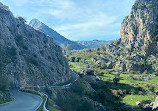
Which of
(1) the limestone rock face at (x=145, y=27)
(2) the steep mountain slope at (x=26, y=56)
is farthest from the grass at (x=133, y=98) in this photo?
(1) the limestone rock face at (x=145, y=27)

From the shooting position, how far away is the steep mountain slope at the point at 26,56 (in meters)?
57.3

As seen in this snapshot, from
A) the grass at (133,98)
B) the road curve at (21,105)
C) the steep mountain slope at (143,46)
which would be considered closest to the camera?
the road curve at (21,105)

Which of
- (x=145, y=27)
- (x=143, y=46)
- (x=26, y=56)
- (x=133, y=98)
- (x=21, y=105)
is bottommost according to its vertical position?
(x=133, y=98)

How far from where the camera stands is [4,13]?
270 ft

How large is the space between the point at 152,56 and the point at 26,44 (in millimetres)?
134294

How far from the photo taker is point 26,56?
71.0m

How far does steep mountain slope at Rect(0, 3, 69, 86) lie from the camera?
57281 millimetres

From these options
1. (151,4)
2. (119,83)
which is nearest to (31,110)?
(119,83)

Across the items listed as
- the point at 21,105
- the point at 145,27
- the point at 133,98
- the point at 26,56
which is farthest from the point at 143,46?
the point at 21,105

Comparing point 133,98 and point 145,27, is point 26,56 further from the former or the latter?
point 145,27

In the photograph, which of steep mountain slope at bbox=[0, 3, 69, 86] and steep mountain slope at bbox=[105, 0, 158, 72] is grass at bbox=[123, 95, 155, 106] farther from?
steep mountain slope at bbox=[105, 0, 158, 72]

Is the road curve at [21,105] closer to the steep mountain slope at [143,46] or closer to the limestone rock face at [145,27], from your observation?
the steep mountain slope at [143,46]

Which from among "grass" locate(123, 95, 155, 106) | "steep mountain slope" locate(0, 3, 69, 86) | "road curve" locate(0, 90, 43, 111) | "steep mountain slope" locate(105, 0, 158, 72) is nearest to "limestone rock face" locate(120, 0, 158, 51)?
"steep mountain slope" locate(105, 0, 158, 72)

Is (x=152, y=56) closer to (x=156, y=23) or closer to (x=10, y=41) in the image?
(x=156, y=23)
